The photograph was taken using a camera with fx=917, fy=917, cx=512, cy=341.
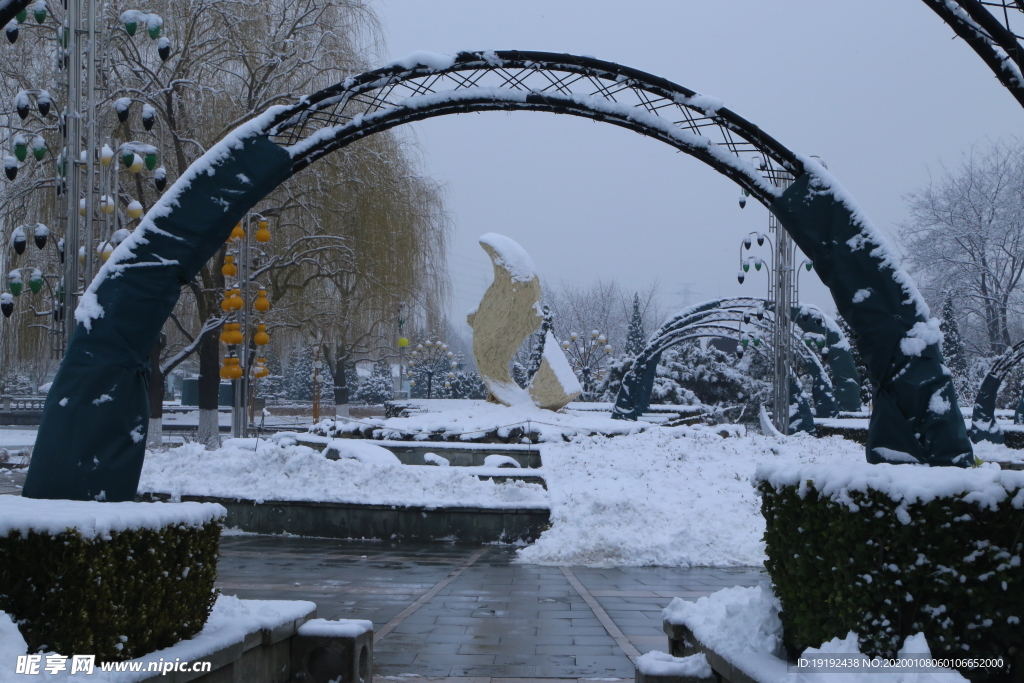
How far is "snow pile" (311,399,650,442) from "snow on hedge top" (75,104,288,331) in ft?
47.9

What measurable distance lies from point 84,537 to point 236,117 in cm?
2164

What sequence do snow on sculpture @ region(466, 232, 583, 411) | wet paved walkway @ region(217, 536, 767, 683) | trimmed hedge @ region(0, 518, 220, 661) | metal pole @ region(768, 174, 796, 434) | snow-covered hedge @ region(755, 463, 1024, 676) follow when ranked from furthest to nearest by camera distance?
Answer: snow on sculpture @ region(466, 232, 583, 411), metal pole @ region(768, 174, 796, 434), wet paved walkway @ region(217, 536, 767, 683), trimmed hedge @ region(0, 518, 220, 661), snow-covered hedge @ region(755, 463, 1024, 676)

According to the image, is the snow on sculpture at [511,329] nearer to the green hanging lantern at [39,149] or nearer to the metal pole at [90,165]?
the metal pole at [90,165]

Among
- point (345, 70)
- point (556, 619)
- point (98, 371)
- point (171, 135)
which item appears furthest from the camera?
point (345, 70)

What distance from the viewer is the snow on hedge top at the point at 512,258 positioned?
82.2 feet

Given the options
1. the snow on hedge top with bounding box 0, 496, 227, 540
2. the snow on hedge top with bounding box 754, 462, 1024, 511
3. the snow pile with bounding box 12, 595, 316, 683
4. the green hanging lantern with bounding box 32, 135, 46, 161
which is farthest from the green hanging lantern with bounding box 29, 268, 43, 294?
the snow on hedge top with bounding box 754, 462, 1024, 511

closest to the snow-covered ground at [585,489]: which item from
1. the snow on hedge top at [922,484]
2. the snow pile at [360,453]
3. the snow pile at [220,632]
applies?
the snow pile at [360,453]

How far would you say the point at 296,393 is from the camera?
68000mm

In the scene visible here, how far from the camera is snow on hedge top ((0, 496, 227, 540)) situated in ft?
13.8

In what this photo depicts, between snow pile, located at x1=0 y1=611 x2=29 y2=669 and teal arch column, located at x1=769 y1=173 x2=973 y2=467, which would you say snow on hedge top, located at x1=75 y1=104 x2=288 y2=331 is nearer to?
snow pile, located at x1=0 y1=611 x2=29 y2=669

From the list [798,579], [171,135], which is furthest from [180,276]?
[171,135]

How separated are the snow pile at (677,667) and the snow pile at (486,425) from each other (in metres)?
16.1

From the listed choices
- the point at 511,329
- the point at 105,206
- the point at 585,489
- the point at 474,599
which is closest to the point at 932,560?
the point at 474,599

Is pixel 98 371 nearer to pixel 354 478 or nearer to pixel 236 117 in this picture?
pixel 354 478
